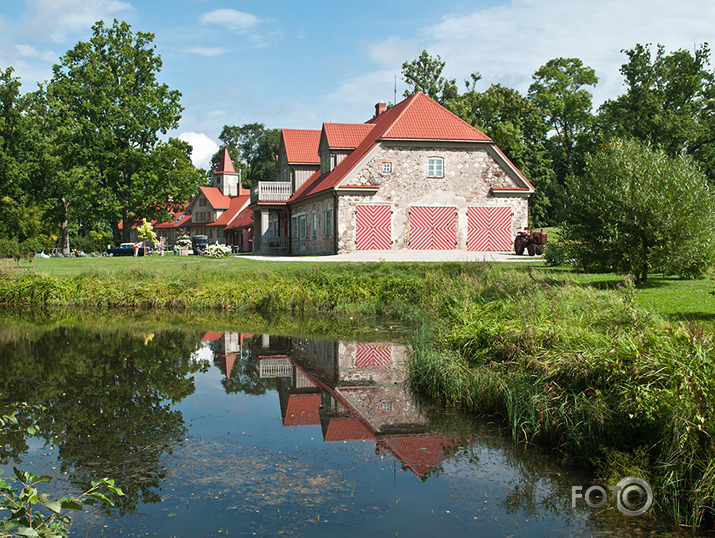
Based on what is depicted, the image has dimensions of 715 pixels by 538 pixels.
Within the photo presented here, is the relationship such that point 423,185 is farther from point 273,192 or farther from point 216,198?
point 216,198

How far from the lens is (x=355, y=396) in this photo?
9.20 m

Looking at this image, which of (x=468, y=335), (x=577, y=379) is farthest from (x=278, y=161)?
(x=577, y=379)

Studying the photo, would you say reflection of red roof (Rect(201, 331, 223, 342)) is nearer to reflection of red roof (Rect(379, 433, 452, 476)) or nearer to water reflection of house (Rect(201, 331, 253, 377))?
water reflection of house (Rect(201, 331, 253, 377))

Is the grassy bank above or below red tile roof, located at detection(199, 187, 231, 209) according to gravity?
below

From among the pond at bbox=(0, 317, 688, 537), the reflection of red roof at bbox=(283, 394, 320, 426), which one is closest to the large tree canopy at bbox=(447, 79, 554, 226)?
the pond at bbox=(0, 317, 688, 537)

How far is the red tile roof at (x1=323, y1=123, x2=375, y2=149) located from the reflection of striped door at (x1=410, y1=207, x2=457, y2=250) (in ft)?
21.8

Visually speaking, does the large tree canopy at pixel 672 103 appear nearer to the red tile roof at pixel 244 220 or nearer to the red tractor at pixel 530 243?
the red tractor at pixel 530 243

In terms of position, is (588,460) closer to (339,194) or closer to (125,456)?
(125,456)

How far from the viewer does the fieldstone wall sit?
98.2ft

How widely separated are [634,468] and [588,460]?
0.69m

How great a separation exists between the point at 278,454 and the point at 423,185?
2492cm

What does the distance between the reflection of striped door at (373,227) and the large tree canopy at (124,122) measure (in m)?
17.9

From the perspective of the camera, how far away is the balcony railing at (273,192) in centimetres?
3822

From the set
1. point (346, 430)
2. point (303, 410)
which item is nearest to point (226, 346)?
point (303, 410)
